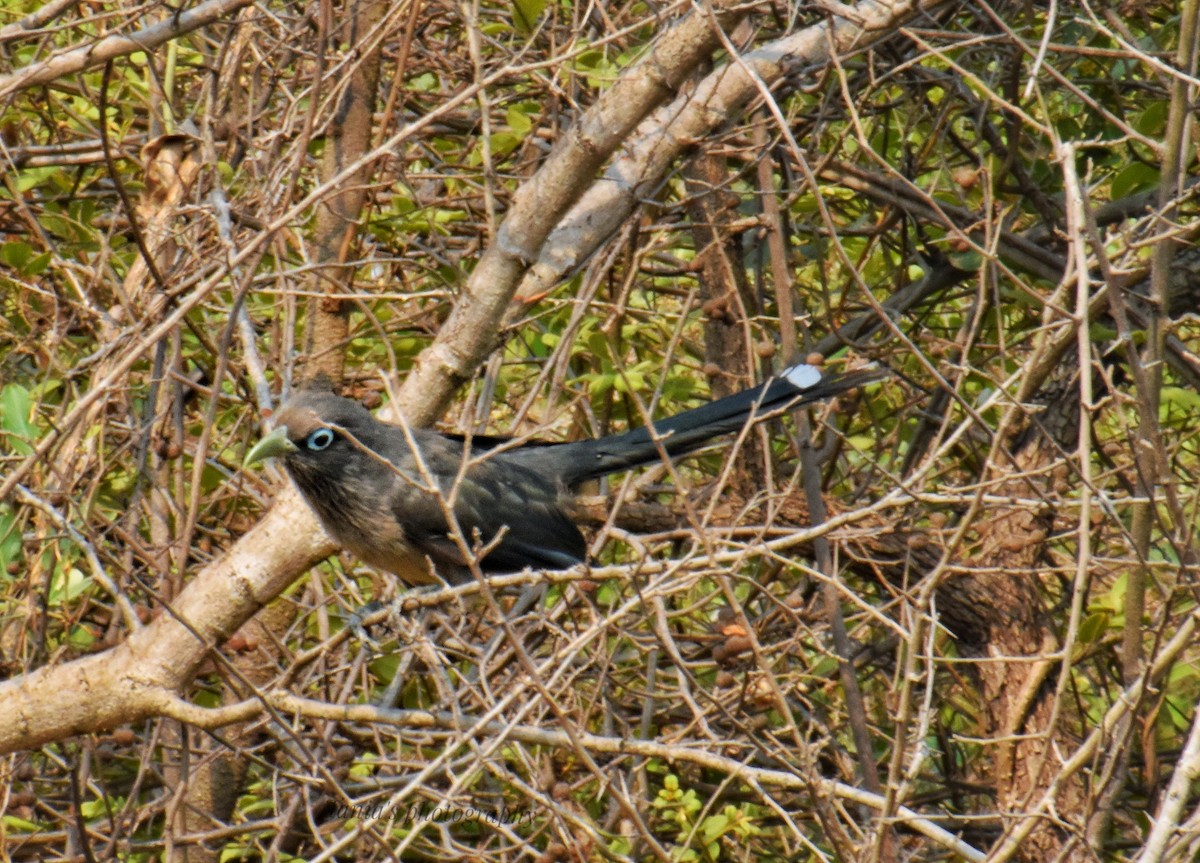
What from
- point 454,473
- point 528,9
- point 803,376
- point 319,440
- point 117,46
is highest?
point 117,46

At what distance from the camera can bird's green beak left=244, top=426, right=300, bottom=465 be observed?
4.48m

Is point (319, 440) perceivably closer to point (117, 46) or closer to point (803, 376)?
point (117, 46)

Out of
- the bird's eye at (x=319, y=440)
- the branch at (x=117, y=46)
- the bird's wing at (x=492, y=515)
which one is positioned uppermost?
the branch at (x=117, y=46)

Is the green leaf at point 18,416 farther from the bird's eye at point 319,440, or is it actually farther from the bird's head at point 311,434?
the bird's eye at point 319,440

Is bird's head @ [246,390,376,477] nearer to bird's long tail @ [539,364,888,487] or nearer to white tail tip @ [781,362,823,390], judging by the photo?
bird's long tail @ [539,364,888,487]

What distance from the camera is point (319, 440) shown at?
4754 mm

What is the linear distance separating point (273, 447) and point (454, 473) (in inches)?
27.1

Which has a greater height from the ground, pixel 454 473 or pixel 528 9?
pixel 528 9

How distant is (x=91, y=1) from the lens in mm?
5199

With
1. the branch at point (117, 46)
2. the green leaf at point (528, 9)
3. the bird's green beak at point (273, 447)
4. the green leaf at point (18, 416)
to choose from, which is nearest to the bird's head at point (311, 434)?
the bird's green beak at point (273, 447)

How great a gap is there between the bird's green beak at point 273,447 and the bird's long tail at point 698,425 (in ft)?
3.81

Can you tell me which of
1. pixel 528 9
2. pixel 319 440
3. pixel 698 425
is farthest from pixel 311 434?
pixel 528 9

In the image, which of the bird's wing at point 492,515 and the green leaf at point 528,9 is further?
the bird's wing at point 492,515

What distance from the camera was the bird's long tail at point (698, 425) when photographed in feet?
15.6
